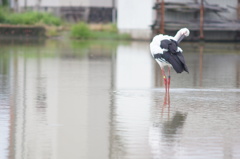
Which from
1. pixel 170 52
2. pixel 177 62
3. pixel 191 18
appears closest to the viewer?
pixel 177 62

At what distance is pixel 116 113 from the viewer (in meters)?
13.8

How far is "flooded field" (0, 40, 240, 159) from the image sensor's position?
33.8 ft

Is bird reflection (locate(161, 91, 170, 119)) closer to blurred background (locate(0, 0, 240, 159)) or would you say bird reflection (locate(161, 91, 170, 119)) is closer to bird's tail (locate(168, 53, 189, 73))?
blurred background (locate(0, 0, 240, 159))

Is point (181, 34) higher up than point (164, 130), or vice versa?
point (181, 34)

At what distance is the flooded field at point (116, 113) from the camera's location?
10305mm

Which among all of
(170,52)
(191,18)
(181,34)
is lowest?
(191,18)

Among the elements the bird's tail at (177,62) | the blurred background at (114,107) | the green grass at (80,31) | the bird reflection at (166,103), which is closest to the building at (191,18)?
the green grass at (80,31)

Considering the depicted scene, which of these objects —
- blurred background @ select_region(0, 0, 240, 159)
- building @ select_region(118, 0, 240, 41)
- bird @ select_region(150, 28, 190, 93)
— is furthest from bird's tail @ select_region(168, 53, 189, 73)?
building @ select_region(118, 0, 240, 41)

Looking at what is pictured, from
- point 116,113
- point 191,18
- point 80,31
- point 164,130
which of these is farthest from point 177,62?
point 80,31

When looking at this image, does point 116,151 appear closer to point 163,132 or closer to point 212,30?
point 163,132

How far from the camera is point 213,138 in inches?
441

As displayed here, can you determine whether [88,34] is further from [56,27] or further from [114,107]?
[114,107]

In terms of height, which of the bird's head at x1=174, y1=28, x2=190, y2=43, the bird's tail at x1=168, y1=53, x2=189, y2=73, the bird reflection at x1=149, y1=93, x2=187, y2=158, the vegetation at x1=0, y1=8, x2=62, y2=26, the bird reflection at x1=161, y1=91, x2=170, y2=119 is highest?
the bird's head at x1=174, y1=28, x2=190, y2=43

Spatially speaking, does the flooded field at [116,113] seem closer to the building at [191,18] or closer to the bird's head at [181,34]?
the bird's head at [181,34]
